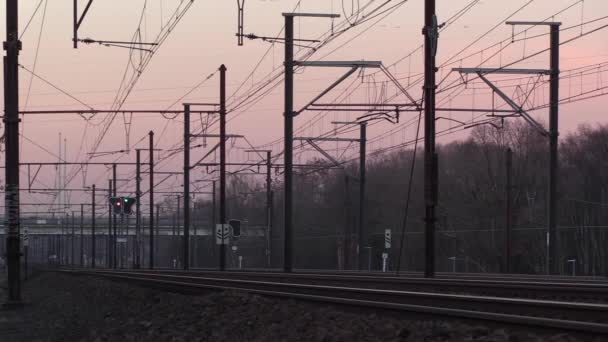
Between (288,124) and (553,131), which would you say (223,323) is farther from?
(553,131)

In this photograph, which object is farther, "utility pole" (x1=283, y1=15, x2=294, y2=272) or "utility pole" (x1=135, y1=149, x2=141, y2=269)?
"utility pole" (x1=135, y1=149, x2=141, y2=269)

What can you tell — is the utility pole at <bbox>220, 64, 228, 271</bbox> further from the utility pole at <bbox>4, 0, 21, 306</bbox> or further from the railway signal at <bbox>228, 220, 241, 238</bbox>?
the utility pole at <bbox>4, 0, 21, 306</bbox>

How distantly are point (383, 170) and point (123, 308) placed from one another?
282 ft

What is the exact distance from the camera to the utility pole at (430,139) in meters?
26.7

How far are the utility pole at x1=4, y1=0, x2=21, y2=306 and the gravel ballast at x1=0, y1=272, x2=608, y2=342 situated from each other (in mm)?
1278

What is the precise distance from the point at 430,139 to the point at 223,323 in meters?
13.2

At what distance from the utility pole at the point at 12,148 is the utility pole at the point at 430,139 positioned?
11.4 meters

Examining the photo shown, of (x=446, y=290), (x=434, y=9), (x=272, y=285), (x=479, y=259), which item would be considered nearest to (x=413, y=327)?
(x=446, y=290)

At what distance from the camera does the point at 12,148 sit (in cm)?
2678

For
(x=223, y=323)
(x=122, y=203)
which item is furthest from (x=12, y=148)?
(x=122, y=203)

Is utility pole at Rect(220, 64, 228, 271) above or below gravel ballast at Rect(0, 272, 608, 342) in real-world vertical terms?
above

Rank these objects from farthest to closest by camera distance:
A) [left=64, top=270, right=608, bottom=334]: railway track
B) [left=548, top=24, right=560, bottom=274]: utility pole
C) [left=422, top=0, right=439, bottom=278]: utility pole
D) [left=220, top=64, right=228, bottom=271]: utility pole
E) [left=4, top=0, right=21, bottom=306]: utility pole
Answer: [left=220, top=64, right=228, bottom=271]: utility pole < [left=548, top=24, right=560, bottom=274]: utility pole < [left=422, top=0, right=439, bottom=278]: utility pole < [left=4, top=0, right=21, bottom=306]: utility pole < [left=64, top=270, right=608, bottom=334]: railway track

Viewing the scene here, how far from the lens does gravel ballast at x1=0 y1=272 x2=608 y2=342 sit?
1105 centimetres

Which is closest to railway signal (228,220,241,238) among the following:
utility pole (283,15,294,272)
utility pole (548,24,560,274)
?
utility pole (283,15,294,272)
